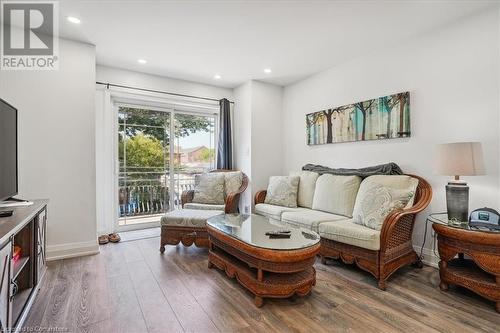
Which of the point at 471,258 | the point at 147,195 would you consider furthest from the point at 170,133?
the point at 471,258

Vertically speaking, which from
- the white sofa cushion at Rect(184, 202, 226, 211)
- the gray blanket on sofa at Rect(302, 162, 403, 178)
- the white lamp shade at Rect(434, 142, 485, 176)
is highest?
the white lamp shade at Rect(434, 142, 485, 176)

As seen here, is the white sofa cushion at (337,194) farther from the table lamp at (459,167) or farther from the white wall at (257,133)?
the white wall at (257,133)

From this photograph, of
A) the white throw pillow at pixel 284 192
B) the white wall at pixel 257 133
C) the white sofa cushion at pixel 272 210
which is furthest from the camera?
the white wall at pixel 257 133

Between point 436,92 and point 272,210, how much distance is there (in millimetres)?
2240

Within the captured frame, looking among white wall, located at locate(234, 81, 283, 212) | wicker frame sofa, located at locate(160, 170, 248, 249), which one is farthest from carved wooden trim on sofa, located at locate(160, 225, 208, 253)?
white wall, located at locate(234, 81, 283, 212)

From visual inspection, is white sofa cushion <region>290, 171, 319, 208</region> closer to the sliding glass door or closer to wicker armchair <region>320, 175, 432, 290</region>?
wicker armchair <region>320, 175, 432, 290</region>

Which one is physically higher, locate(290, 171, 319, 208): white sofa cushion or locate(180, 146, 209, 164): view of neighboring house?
locate(180, 146, 209, 164): view of neighboring house

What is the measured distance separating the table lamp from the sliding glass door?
3.51 metres

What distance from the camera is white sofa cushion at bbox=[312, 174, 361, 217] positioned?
9.96 ft

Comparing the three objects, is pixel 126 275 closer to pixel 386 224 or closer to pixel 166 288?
pixel 166 288

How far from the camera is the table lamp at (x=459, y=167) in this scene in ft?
6.89

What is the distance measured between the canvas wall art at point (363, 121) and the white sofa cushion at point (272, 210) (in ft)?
3.80

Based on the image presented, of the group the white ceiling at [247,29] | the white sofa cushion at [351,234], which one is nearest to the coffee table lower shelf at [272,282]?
the white sofa cushion at [351,234]

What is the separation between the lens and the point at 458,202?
7.09 ft
